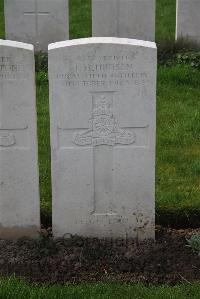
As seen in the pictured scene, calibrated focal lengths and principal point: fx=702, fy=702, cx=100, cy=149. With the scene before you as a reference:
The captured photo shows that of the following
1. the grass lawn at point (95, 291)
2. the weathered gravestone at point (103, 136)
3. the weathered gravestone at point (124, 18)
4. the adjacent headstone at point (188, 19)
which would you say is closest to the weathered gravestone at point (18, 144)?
the weathered gravestone at point (103, 136)


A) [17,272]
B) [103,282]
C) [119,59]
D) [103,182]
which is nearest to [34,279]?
[17,272]

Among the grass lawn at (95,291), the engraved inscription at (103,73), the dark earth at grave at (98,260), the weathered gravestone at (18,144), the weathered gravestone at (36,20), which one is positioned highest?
the weathered gravestone at (36,20)

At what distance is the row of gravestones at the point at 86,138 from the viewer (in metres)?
4.91

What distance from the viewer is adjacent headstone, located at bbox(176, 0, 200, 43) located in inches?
432

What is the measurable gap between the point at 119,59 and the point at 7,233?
1554 millimetres

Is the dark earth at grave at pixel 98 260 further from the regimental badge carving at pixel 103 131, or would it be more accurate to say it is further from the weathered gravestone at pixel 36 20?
the weathered gravestone at pixel 36 20

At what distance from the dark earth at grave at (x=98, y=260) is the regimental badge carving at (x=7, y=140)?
729 millimetres

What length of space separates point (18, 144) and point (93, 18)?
605 centimetres

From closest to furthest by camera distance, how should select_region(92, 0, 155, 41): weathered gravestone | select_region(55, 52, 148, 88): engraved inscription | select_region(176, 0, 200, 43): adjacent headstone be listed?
select_region(55, 52, 148, 88): engraved inscription
select_region(92, 0, 155, 41): weathered gravestone
select_region(176, 0, 200, 43): adjacent headstone

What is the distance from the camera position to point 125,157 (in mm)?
5125

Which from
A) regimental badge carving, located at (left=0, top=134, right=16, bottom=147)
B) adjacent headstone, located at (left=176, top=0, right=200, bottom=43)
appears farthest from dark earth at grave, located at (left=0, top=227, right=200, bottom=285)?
adjacent headstone, located at (left=176, top=0, right=200, bottom=43)

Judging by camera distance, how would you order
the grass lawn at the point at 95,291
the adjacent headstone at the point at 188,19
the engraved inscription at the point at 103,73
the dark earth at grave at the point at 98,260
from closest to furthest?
the grass lawn at the point at 95,291
the dark earth at grave at the point at 98,260
the engraved inscription at the point at 103,73
the adjacent headstone at the point at 188,19

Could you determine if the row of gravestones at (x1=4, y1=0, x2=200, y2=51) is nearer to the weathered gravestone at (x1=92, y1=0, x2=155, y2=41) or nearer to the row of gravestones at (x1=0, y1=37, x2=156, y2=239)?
the weathered gravestone at (x1=92, y1=0, x2=155, y2=41)

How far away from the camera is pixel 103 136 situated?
200 inches
